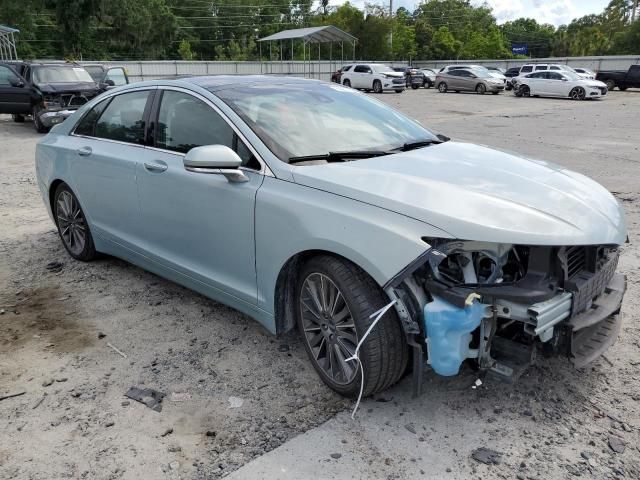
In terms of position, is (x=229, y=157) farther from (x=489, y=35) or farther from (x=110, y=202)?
(x=489, y=35)

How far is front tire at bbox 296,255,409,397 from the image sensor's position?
2.63m

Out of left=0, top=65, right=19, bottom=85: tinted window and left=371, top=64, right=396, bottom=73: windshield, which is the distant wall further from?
left=0, top=65, right=19, bottom=85: tinted window

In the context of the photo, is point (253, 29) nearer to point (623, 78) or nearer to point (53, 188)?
point (623, 78)

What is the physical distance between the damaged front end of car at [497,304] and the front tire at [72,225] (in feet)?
11.3

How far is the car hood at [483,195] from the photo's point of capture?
2445 mm

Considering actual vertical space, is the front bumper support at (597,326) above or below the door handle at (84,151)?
below

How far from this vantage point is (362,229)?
8.50 feet

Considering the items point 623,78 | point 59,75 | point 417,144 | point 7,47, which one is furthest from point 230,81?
point 623,78

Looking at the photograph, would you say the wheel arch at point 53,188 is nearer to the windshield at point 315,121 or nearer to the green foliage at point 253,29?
the windshield at point 315,121

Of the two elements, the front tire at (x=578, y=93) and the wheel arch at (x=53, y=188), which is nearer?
the wheel arch at (x=53, y=188)

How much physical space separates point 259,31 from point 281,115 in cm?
8580

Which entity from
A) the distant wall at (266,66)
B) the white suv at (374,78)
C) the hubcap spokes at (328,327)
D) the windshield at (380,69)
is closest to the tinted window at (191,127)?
the hubcap spokes at (328,327)

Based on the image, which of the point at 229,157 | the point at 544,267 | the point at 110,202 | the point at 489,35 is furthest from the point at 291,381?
the point at 489,35

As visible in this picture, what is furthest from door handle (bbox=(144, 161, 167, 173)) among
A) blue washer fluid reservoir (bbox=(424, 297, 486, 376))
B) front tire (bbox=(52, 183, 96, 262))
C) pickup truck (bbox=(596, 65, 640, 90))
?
pickup truck (bbox=(596, 65, 640, 90))
